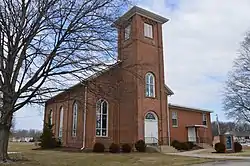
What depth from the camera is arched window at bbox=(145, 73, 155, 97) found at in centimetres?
2838

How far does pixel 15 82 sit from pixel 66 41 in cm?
345

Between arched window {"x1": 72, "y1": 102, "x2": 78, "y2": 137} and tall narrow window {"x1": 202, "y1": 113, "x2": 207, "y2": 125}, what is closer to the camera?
arched window {"x1": 72, "y1": 102, "x2": 78, "y2": 137}

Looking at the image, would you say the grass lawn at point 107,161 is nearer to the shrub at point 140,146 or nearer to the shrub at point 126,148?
the shrub at point 126,148

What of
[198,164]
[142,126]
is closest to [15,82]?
[198,164]

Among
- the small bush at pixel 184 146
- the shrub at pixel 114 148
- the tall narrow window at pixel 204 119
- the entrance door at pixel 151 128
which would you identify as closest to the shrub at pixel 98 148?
the shrub at pixel 114 148

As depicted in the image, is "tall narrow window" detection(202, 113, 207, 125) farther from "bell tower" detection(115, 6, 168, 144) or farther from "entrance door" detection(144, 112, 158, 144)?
"entrance door" detection(144, 112, 158, 144)

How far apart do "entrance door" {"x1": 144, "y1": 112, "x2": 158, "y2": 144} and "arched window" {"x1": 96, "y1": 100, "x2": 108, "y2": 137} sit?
3828 mm

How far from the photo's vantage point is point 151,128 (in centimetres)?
2750

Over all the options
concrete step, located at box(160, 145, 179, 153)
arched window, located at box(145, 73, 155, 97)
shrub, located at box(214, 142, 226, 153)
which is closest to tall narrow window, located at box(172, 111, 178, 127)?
arched window, located at box(145, 73, 155, 97)

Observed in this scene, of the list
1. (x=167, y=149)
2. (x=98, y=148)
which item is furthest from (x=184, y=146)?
(x=98, y=148)

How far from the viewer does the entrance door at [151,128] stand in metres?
27.1

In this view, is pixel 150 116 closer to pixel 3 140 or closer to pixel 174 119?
pixel 174 119

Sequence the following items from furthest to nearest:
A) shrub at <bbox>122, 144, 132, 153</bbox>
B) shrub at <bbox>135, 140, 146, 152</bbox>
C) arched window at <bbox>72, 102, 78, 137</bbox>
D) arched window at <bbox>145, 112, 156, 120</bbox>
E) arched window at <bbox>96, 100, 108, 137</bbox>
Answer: arched window at <bbox>72, 102, 78, 137</bbox>
arched window at <bbox>145, 112, 156, 120</bbox>
arched window at <bbox>96, 100, 108, 137</bbox>
shrub at <bbox>135, 140, 146, 152</bbox>
shrub at <bbox>122, 144, 132, 153</bbox>

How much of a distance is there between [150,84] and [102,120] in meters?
5.87
